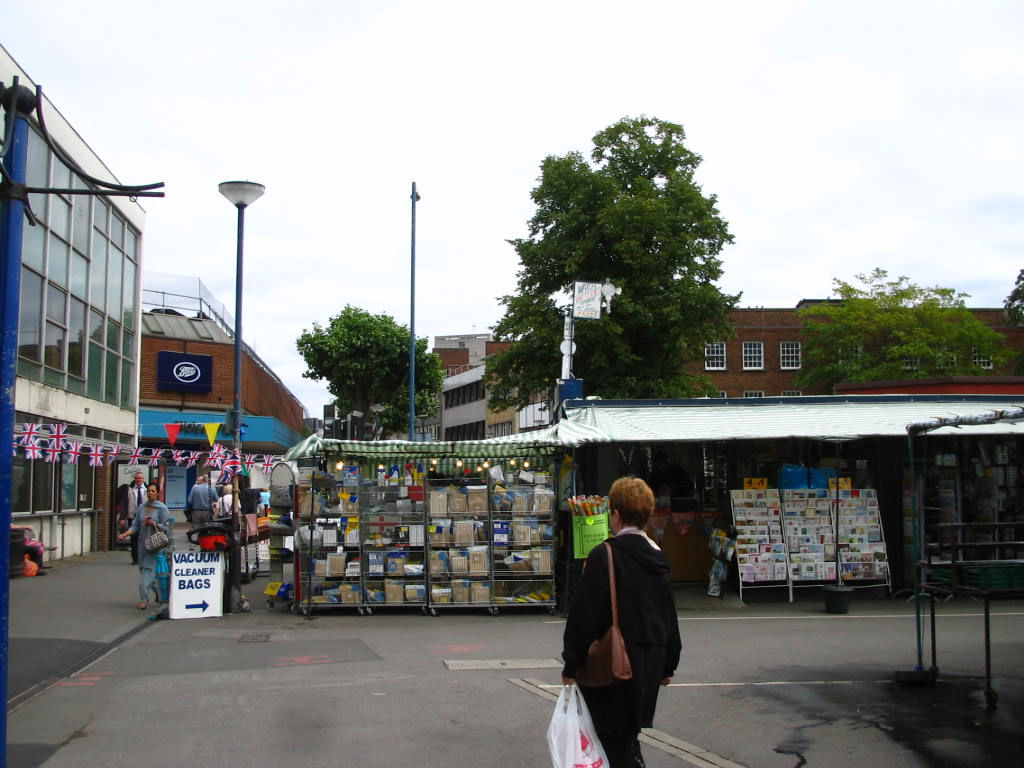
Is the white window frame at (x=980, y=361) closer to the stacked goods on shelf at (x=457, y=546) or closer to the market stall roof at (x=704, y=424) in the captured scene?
the market stall roof at (x=704, y=424)

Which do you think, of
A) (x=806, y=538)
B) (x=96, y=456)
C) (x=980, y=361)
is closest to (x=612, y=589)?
(x=806, y=538)

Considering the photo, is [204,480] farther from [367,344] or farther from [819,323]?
[819,323]

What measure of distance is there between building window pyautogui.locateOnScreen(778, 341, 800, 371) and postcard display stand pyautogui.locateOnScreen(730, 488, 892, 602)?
47.6m

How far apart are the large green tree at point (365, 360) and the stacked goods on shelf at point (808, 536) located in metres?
40.5

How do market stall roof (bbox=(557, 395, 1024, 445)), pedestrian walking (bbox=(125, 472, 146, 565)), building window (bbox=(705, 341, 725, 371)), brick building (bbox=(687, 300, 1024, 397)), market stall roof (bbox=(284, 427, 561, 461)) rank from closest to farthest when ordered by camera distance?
market stall roof (bbox=(284, 427, 561, 461)), market stall roof (bbox=(557, 395, 1024, 445)), pedestrian walking (bbox=(125, 472, 146, 565)), building window (bbox=(705, 341, 725, 371)), brick building (bbox=(687, 300, 1024, 397))

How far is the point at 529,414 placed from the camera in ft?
233

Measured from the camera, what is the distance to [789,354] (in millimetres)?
62438

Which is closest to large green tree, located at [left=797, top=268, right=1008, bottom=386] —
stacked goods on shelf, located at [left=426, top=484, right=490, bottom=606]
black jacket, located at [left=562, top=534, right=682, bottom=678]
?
stacked goods on shelf, located at [left=426, top=484, right=490, bottom=606]

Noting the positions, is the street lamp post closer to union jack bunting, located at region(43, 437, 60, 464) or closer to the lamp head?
the lamp head

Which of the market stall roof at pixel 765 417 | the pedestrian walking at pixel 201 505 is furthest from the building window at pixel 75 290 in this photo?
the market stall roof at pixel 765 417

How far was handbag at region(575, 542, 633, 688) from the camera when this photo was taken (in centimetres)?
470

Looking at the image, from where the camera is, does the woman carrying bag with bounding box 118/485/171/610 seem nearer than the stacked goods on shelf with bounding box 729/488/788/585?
Yes

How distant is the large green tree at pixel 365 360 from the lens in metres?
56.4

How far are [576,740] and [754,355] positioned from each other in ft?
194
